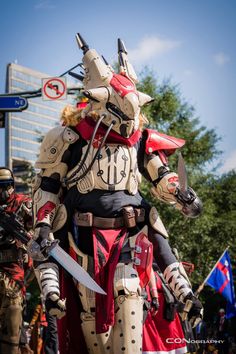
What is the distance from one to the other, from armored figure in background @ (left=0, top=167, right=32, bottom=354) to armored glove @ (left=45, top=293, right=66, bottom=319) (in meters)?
2.63

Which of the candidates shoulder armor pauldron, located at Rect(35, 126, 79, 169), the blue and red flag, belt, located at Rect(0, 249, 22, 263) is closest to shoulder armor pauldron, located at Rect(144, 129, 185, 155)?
shoulder armor pauldron, located at Rect(35, 126, 79, 169)

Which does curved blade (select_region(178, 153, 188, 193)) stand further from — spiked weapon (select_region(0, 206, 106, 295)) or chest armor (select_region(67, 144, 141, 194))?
spiked weapon (select_region(0, 206, 106, 295))

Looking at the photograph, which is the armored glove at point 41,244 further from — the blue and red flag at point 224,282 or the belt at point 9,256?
the blue and red flag at point 224,282

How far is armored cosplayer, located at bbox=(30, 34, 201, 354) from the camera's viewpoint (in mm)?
4727

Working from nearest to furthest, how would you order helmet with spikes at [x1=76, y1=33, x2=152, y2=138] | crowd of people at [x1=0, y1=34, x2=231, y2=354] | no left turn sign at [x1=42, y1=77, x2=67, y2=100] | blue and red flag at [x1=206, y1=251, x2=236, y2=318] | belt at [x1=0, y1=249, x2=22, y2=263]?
1. crowd of people at [x1=0, y1=34, x2=231, y2=354]
2. helmet with spikes at [x1=76, y1=33, x2=152, y2=138]
3. belt at [x1=0, y1=249, x2=22, y2=263]
4. no left turn sign at [x1=42, y1=77, x2=67, y2=100]
5. blue and red flag at [x1=206, y1=251, x2=236, y2=318]

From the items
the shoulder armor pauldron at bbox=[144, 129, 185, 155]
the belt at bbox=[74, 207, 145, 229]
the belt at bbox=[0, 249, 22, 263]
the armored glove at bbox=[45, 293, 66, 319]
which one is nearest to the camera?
the armored glove at bbox=[45, 293, 66, 319]

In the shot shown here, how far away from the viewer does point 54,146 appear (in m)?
5.17

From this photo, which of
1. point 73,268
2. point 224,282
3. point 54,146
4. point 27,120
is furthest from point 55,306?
point 27,120

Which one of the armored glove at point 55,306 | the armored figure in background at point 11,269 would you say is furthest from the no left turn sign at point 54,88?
the armored glove at point 55,306

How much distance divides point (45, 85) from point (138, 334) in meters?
8.16

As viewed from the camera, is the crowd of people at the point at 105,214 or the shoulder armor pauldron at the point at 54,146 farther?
the shoulder armor pauldron at the point at 54,146

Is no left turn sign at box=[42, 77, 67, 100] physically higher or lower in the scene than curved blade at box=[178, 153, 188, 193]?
higher

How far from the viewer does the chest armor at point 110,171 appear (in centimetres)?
502

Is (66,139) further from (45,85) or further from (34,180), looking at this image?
(45,85)
